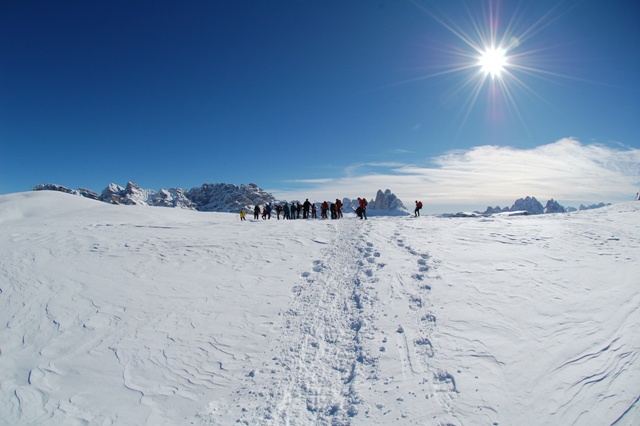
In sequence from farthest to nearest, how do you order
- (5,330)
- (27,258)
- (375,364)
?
(27,258) < (5,330) < (375,364)

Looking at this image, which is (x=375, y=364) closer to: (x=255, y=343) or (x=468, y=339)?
(x=468, y=339)

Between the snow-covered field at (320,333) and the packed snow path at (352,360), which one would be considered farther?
the snow-covered field at (320,333)

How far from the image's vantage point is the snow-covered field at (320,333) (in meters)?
5.87

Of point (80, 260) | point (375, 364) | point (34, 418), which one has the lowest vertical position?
point (34, 418)

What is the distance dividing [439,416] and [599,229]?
1844cm

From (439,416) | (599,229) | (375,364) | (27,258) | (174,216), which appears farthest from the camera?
(174,216)

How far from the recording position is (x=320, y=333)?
26.2 feet

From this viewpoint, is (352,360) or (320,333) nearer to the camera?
(352,360)

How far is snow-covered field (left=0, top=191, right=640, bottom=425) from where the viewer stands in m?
5.87

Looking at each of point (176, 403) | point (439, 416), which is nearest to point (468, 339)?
point (439, 416)

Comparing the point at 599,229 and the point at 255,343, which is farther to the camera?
the point at 599,229

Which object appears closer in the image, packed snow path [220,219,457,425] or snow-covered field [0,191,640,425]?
packed snow path [220,219,457,425]

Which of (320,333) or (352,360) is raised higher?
(320,333)

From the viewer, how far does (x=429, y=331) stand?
797cm
